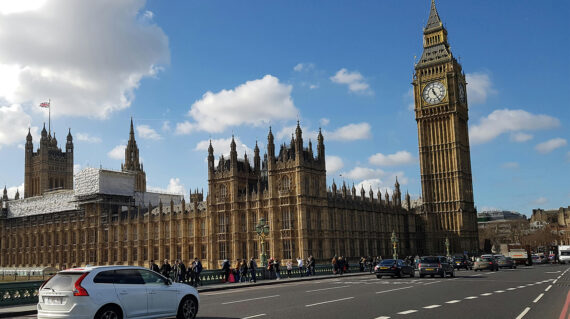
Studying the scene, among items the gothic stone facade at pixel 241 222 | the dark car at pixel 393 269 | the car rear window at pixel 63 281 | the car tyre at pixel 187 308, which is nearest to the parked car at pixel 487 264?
the dark car at pixel 393 269

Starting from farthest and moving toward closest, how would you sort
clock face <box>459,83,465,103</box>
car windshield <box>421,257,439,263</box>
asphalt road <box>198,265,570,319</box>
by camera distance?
clock face <box>459,83,465,103</box>, car windshield <box>421,257,439,263</box>, asphalt road <box>198,265,570,319</box>

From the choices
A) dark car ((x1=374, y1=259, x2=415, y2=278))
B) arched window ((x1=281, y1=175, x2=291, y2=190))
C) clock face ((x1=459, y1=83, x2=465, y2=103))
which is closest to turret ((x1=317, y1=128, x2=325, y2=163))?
arched window ((x1=281, y1=175, x2=291, y2=190))

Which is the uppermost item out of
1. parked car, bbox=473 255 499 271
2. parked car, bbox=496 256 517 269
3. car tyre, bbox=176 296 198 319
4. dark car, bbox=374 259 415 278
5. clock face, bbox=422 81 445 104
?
clock face, bbox=422 81 445 104

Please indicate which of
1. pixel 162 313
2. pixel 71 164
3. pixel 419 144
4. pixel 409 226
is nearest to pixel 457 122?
pixel 419 144

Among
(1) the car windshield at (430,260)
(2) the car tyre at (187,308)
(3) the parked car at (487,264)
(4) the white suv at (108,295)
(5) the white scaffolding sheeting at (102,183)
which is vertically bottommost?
(3) the parked car at (487,264)

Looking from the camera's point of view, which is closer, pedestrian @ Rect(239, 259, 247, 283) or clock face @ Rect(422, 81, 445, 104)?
pedestrian @ Rect(239, 259, 247, 283)

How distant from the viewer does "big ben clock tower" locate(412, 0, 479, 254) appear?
268ft

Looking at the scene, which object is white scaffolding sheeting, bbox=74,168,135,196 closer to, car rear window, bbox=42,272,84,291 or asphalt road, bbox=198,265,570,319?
asphalt road, bbox=198,265,570,319

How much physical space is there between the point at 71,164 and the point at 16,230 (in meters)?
52.9

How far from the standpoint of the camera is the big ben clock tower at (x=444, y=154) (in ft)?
268

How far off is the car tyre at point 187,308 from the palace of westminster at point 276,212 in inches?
1661

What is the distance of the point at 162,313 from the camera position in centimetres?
1373

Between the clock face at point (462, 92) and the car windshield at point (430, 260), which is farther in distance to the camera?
the clock face at point (462, 92)

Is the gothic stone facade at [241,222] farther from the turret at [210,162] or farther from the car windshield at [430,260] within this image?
the car windshield at [430,260]
